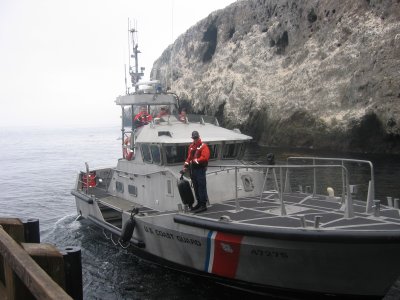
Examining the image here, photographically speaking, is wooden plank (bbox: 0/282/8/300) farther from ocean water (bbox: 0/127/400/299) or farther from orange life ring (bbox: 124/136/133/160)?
orange life ring (bbox: 124/136/133/160)

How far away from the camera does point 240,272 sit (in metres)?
7.98

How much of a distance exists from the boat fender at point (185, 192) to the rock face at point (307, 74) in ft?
36.7

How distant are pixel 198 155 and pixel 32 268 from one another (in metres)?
6.34

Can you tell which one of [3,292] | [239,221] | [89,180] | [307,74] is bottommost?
[89,180]

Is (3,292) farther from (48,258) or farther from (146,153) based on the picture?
(146,153)

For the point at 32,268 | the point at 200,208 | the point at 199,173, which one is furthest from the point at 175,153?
the point at 32,268

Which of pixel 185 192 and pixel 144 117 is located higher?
pixel 144 117

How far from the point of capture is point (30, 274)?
2910 millimetres

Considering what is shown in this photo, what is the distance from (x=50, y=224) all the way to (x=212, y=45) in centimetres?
4502

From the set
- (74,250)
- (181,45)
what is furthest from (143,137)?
(181,45)

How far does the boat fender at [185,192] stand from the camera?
9023mm

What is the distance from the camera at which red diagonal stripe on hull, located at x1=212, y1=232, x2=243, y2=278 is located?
784 cm

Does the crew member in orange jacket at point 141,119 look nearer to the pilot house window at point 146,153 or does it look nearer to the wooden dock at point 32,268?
the pilot house window at point 146,153

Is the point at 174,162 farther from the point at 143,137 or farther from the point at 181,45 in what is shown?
the point at 181,45
